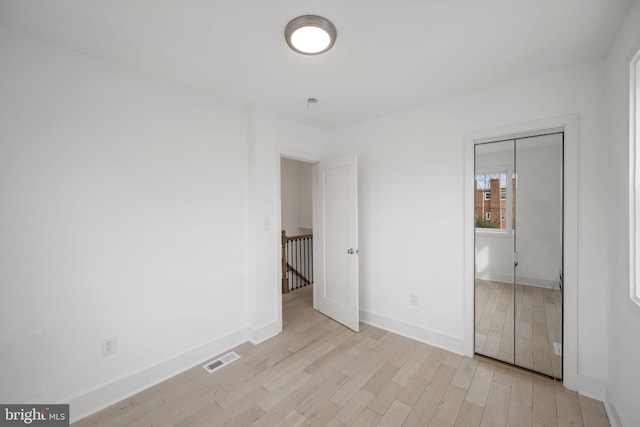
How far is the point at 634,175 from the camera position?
1.45 m

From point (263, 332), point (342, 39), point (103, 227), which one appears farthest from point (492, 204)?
point (103, 227)

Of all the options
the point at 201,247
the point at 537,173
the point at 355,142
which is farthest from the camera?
the point at 355,142

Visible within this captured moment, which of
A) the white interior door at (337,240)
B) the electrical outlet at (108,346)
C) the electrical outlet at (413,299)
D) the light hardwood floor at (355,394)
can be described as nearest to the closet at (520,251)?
the light hardwood floor at (355,394)

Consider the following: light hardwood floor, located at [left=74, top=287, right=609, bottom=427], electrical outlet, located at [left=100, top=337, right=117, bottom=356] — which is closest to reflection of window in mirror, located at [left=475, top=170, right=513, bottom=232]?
light hardwood floor, located at [left=74, top=287, right=609, bottom=427]

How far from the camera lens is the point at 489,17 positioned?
1499 mm

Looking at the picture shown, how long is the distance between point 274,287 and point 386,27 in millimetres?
2608

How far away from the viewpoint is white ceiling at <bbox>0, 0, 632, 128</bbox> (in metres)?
1.42

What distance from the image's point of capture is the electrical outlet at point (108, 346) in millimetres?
1916

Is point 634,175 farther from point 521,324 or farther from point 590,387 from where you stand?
point 590,387

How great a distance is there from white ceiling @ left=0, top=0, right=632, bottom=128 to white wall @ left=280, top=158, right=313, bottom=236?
3.26 m

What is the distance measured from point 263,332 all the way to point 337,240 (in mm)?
1367

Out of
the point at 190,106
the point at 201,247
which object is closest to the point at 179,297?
the point at 201,247

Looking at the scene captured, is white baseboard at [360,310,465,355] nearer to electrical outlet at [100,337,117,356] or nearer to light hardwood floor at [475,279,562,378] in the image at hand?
light hardwood floor at [475,279,562,378]

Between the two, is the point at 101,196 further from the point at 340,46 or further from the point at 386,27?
the point at 386,27
